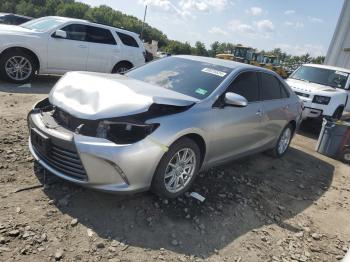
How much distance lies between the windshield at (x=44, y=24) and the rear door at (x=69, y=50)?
240 millimetres

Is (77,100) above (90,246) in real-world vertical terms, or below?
above

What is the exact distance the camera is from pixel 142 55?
10.5 meters

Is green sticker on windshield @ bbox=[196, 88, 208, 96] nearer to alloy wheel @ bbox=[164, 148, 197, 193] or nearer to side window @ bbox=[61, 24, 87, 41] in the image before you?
alloy wheel @ bbox=[164, 148, 197, 193]

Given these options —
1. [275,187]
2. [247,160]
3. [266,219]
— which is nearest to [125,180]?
[266,219]

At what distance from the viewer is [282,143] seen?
6477 millimetres

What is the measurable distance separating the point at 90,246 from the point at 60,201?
29.1 inches

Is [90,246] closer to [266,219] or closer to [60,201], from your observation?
[60,201]

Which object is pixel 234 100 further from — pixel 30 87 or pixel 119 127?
pixel 30 87

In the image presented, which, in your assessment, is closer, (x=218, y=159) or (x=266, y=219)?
(x=266, y=219)

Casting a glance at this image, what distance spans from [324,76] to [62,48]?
7.39 m

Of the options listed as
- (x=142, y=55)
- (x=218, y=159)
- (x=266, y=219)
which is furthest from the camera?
(x=142, y=55)

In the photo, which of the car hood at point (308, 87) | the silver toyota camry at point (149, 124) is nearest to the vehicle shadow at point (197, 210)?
the silver toyota camry at point (149, 124)

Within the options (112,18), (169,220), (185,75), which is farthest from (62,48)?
(112,18)

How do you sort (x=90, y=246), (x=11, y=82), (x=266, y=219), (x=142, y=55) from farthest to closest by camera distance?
(x=142, y=55) → (x=11, y=82) → (x=266, y=219) → (x=90, y=246)
